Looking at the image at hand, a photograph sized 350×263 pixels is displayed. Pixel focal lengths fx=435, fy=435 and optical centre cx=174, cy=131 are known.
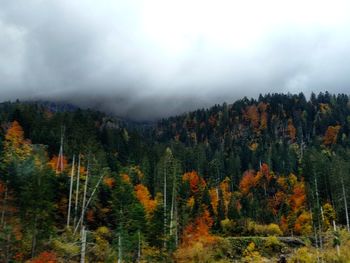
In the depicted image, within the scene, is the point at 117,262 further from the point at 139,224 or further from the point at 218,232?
the point at 218,232

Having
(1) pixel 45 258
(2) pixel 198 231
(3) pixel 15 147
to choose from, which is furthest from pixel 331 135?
(1) pixel 45 258

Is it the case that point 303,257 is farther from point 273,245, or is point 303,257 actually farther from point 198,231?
point 198,231

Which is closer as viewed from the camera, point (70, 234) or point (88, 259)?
point (88, 259)

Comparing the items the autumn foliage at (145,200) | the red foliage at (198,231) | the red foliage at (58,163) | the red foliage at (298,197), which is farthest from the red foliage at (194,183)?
the red foliage at (58,163)

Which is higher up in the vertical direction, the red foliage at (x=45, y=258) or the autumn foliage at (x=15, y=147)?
the autumn foliage at (x=15, y=147)

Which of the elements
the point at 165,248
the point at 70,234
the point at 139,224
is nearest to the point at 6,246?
the point at 70,234

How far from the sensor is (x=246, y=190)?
11294 cm

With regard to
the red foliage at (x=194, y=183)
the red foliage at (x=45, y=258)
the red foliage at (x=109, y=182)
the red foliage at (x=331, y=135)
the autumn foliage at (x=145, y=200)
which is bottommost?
the red foliage at (x=45, y=258)

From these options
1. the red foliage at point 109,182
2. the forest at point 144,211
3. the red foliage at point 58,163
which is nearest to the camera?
the forest at point 144,211

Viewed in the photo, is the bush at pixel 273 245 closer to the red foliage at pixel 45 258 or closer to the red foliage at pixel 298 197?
the red foliage at pixel 298 197

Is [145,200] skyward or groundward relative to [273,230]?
skyward

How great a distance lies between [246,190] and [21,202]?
240ft

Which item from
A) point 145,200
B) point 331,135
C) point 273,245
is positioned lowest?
point 273,245

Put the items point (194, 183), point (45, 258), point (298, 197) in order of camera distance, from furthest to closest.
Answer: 1. point (194, 183)
2. point (298, 197)
3. point (45, 258)
